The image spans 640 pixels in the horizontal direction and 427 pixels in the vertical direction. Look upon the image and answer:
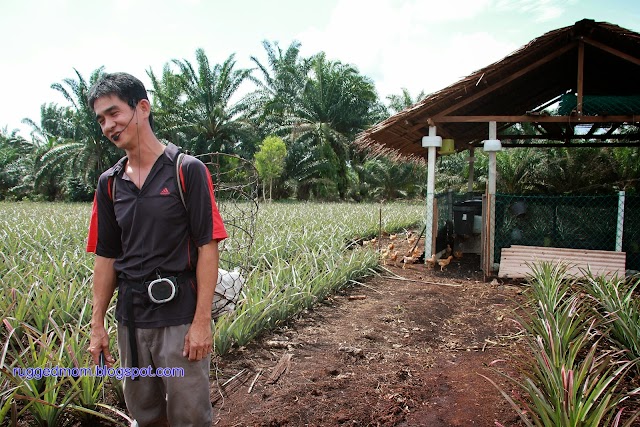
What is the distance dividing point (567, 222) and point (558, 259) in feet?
2.61

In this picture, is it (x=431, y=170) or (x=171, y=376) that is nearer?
(x=171, y=376)

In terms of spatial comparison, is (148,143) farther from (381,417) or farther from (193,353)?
(381,417)

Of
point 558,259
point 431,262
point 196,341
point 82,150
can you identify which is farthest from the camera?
point 82,150

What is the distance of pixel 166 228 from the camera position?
1782 millimetres

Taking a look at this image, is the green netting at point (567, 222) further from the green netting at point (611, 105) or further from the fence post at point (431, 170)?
the green netting at point (611, 105)

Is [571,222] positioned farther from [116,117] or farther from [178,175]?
[116,117]

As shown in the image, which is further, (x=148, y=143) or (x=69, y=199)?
(x=69, y=199)

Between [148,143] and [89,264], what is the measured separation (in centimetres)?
359

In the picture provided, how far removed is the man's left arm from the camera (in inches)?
69.3

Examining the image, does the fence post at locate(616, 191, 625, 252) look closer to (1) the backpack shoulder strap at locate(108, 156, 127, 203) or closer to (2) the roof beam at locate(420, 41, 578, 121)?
(2) the roof beam at locate(420, 41, 578, 121)

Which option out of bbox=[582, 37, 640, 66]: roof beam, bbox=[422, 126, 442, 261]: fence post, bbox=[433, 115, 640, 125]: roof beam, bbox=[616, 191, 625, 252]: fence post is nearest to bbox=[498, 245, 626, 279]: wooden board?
bbox=[616, 191, 625, 252]: fence post

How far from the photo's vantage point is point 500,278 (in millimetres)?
6598

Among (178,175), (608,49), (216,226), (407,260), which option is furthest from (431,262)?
(178,175)

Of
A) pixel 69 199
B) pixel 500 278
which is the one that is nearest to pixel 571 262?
pixel 500 278
